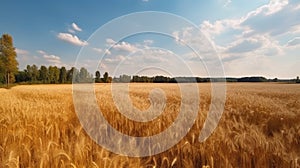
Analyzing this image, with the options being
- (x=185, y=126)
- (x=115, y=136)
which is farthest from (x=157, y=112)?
(x=115, y=136)

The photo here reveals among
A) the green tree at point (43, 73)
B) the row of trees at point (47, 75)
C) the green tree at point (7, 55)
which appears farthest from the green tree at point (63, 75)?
the green tree at point (7, 55)

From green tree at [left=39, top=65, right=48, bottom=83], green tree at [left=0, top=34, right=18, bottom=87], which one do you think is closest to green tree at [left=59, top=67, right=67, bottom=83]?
green tree at [left=39, top=65, right=48, bottom=83]

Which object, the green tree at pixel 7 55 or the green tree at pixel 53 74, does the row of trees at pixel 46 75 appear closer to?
the green tree at pixel 53 74

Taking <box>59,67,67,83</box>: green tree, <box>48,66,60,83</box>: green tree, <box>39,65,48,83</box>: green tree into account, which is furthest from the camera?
<box>39,65,48,83</box>: green tree

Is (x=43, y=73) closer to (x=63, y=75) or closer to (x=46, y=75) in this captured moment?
(x=46, y=75)

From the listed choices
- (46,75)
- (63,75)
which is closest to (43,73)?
(46,75)

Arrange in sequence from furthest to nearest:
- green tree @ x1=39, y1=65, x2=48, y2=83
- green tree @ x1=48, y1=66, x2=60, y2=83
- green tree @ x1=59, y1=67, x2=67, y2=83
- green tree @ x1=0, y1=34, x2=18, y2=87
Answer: green tree @ x1=39, y1=65, x2=48, y2=83, green tree @ x1=59, y1=67, x2=67, y2=83, green tree @ x1=48, y1=66, x2=60, y2=83, green tree @ x1=0, y1=34, x2=18, y2=87

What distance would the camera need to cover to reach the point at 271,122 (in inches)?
184

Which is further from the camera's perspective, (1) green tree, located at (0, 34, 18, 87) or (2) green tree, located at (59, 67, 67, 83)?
(2) green tree, located at (59, 67, 67, 83)

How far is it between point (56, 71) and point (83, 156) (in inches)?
3023

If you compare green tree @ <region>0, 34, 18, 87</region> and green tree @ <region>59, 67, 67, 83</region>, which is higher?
green tree @ <region>0, 34, 18, 87</region>

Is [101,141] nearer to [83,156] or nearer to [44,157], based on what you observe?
[83,156]

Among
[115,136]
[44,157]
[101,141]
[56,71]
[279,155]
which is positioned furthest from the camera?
[56,71]

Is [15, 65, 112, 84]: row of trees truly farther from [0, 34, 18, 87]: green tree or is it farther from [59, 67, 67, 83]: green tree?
[0, 34, 18, 87]: green tree
